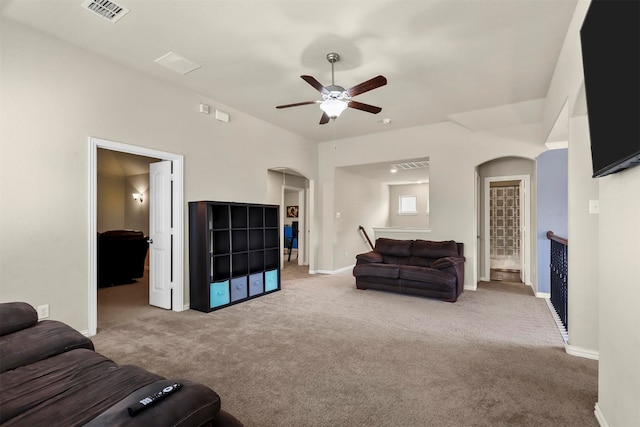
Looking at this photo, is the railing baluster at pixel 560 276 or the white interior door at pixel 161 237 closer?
the railing baluster at pixel 560 276

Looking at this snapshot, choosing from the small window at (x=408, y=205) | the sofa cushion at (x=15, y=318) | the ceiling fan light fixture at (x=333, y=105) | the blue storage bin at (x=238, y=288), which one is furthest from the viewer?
the small window at (x=408, y=205)

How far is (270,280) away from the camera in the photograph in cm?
521

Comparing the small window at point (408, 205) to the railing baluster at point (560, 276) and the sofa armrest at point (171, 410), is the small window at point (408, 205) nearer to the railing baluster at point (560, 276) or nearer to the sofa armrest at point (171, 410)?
the railing baluster at point (560, 276)

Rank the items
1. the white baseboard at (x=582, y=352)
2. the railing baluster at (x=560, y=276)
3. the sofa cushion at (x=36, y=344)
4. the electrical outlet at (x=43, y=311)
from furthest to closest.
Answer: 1. the railing baluster at (x=560, y=276)
2. the electrical outlet at (x=43, y=311)
3. the white baseboard at (x=582, y=352)
4. the sofa cushion at (x=36, y=344)

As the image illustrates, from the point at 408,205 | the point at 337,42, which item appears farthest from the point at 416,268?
the point at 408,205

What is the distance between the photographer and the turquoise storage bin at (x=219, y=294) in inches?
165

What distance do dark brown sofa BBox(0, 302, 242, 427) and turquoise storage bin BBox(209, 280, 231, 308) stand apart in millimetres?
2115

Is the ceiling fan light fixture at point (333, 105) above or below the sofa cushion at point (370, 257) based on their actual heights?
above

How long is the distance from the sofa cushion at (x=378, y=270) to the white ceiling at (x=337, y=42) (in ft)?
8.50

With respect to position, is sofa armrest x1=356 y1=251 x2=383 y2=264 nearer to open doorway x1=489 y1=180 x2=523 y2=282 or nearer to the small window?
open doorway x1=489 y1=180 x2=523 y2=282

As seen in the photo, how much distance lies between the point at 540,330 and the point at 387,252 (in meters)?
2.67

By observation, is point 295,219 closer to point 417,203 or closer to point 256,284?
point 417,203

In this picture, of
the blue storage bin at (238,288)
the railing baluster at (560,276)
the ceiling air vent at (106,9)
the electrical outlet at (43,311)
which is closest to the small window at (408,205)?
the railing baluster at (560,276)

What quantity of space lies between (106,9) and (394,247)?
16.5 ft
